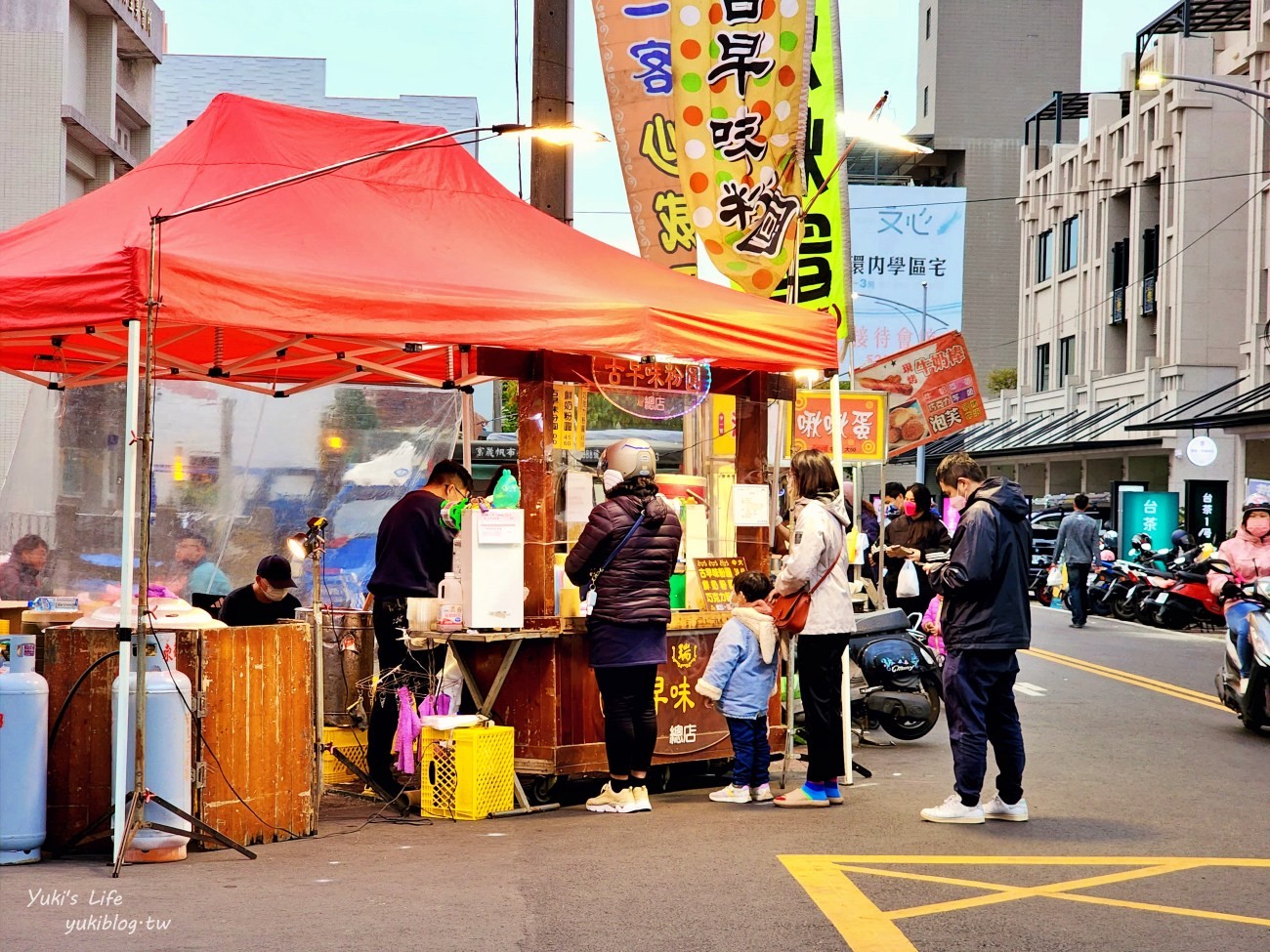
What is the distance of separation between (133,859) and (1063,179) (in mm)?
49300

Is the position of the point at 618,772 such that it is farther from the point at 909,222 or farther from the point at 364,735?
the point at 909,222

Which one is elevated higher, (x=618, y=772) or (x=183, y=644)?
(x=183, y=644)

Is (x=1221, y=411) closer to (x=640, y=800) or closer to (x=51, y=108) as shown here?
(x=51, y=108)

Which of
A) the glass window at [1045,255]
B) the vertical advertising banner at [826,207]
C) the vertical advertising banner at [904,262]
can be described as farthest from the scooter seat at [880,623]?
the vertical advertising banner at [904,262]

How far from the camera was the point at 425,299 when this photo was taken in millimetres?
8711

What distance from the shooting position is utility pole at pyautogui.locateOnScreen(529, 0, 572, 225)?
1149 cm

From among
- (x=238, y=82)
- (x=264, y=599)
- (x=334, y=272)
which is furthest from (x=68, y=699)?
(x=238, y=82)

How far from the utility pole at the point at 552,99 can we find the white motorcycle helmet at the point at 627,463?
10.2ft

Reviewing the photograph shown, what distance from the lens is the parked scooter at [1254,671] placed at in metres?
12.2

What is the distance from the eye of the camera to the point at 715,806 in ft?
30.3

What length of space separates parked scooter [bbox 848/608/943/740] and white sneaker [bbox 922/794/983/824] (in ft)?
12.0

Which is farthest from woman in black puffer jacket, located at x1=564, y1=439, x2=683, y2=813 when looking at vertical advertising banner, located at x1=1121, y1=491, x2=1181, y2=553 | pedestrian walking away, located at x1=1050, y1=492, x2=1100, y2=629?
vertical advertising banner, located at x1=1121, y1=491, x2=1181, y2=553

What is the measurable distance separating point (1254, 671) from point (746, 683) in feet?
17.6

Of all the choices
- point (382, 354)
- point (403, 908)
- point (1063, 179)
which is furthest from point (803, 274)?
point (1063, 179)
